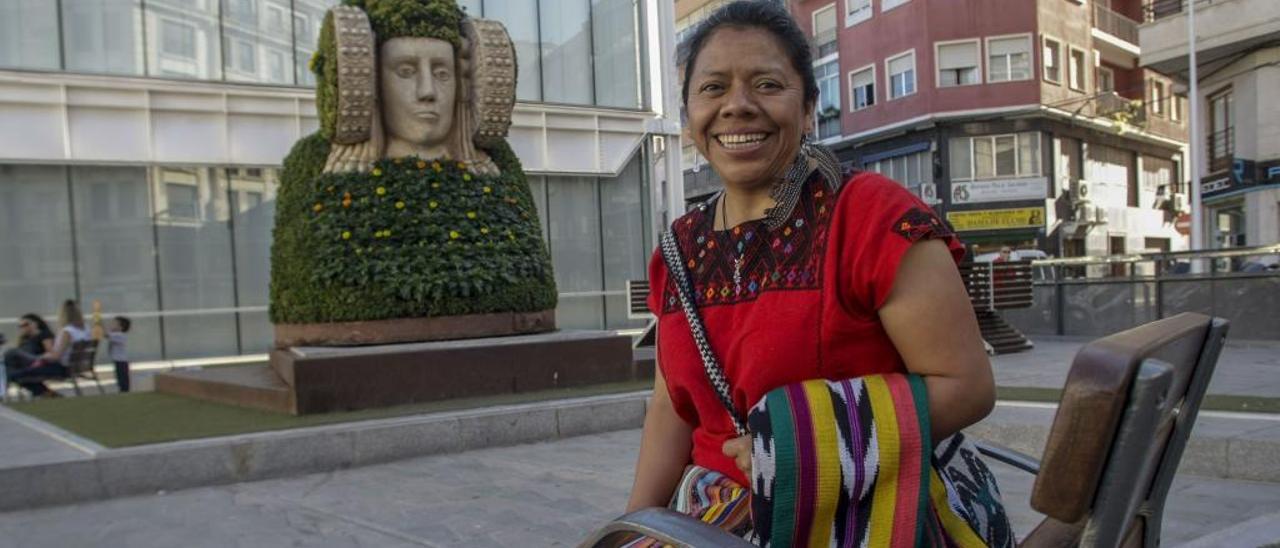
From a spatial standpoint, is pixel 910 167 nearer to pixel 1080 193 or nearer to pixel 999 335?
pixel 1080 193

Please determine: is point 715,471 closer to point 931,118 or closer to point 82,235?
point 82,235

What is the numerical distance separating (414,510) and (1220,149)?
85.8 ft

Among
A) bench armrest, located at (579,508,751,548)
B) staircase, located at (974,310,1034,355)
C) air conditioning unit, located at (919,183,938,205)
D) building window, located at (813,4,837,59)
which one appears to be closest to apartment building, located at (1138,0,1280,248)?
air conditioning unit, located at (919,183,938,205)

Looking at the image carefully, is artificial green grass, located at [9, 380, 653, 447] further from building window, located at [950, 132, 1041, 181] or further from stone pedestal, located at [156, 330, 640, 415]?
building window, located at [950, 132, 1041, 181]

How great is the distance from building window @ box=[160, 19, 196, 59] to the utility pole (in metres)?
22.0

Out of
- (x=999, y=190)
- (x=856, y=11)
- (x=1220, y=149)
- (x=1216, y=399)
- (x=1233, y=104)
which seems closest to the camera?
(x=1216, y=399)

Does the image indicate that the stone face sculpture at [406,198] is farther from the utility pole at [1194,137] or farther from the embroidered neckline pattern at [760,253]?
the utility pole at [1194,137]

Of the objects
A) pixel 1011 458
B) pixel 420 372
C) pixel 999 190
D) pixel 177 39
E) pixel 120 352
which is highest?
pixel 177 39

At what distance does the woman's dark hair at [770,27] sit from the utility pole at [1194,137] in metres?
24.6

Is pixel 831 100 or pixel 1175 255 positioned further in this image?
pixel 831 100

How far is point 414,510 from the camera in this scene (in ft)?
16.0

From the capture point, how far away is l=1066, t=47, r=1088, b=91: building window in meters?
29.8

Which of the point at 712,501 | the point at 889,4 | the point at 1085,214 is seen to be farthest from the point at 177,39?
the point at 1085,214

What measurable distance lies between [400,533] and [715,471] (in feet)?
10.4
